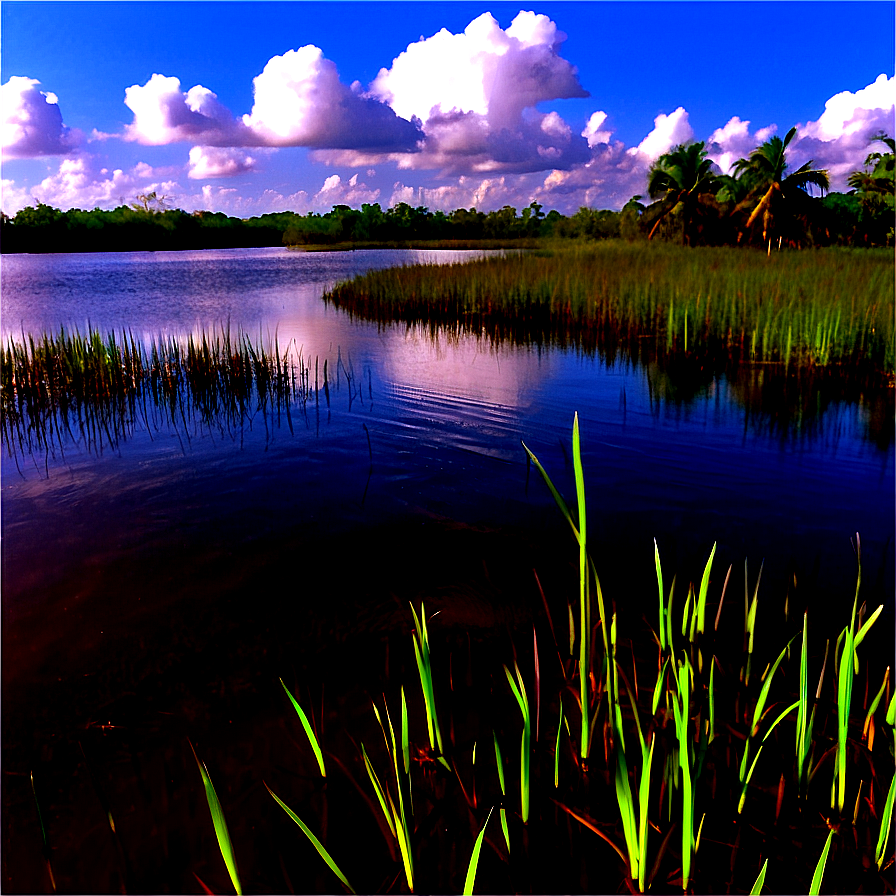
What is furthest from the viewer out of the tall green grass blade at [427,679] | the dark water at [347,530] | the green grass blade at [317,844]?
→ the dark water at [347,530]

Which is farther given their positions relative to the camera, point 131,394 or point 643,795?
point 131,394

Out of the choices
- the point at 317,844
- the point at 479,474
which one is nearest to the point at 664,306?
the point at 479,474

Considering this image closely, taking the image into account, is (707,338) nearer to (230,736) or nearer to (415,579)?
(415,579)

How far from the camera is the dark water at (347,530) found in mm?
3117

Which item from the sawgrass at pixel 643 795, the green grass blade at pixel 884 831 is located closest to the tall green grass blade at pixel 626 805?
the sawgrass at pixel 643 795

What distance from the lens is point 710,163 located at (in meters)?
36.7

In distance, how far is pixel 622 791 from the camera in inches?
58.7

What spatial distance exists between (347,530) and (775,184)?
36.4 meters

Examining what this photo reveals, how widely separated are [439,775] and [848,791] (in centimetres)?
142

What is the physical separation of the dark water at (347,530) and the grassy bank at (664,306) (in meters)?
1.79

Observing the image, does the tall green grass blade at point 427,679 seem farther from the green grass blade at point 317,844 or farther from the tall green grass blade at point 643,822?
the tall green grass blade at point 643,822

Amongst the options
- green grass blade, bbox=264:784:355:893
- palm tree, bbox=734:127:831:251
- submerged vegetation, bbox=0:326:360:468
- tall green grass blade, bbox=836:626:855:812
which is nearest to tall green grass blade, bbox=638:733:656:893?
tall green grass blade, bbox=836:626:855:812

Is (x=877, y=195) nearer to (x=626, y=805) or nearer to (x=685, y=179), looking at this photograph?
(x=685, y=179)

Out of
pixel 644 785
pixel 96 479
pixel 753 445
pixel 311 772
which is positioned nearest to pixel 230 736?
pixel 311 772
